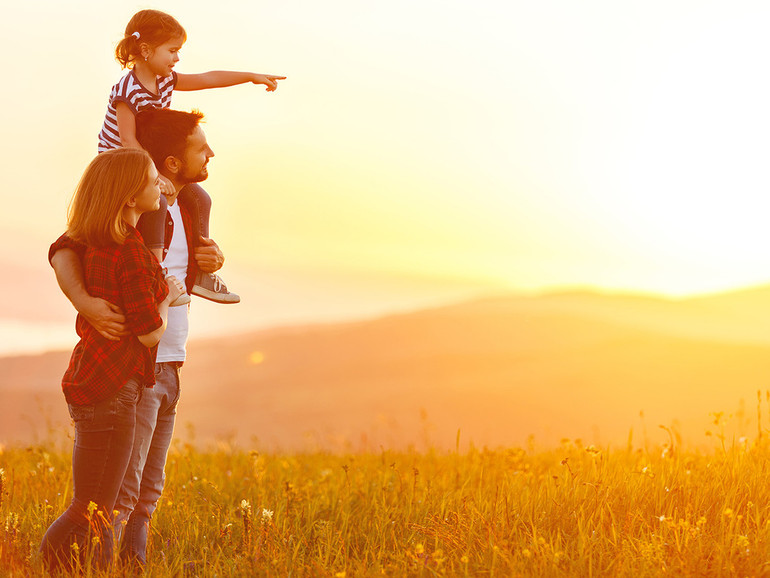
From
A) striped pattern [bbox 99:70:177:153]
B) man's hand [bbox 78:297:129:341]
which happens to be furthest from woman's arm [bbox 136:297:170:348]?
striped pattern [bbox 99:70:177:153]

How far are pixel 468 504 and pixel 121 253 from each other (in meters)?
2.64

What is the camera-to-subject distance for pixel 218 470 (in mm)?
6898

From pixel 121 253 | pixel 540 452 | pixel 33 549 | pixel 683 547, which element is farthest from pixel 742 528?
pixel 33 549

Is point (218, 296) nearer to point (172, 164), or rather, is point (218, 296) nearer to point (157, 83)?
point (172, 164)

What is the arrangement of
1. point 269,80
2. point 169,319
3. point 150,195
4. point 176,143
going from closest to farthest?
point 150,195 → point 169,319 → point 176,143 → point 269,80

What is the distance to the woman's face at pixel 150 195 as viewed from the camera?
13.0 ft

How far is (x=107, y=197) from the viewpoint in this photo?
154 inches

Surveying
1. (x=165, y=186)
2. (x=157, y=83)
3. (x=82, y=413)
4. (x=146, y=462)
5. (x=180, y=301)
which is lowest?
(x=146, y=462)

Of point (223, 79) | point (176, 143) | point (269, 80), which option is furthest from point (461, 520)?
point (223, 79)

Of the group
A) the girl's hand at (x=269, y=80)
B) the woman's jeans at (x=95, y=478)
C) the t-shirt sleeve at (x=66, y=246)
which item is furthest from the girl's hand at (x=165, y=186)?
the girl's hand at (x=269, y=80)

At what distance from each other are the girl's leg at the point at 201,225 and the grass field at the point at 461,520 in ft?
4.32

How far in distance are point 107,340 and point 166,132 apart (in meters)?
1.31

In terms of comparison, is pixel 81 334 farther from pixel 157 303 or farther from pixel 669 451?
pixel 669 451

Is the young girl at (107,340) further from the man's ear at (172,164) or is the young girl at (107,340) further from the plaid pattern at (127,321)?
the man's ear at (172,164)
